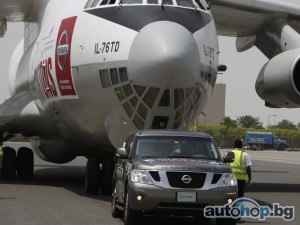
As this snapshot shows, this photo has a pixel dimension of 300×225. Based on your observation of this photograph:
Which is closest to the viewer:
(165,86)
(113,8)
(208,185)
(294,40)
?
(208,185)

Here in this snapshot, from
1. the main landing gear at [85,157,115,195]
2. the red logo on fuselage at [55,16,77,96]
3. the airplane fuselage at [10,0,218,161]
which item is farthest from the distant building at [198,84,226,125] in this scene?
the airplane fuselage at [10,0,218,161]

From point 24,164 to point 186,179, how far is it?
11.2 m

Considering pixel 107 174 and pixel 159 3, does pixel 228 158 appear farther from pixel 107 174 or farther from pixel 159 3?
pixel 107 174

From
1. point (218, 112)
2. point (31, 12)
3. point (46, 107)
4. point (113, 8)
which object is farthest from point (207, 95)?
point (218, 112)

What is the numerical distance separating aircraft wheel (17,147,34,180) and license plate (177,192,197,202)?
11.1m

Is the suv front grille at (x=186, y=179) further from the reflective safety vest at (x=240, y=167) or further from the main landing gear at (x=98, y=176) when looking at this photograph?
the main landing gear at (x=98, y=176)

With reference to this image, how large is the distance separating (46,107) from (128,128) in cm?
352

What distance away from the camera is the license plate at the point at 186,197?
36.3 ft

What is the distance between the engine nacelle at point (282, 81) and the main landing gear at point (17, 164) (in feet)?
22.3

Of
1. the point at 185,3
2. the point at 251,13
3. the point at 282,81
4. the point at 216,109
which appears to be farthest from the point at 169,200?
the point at 216,109

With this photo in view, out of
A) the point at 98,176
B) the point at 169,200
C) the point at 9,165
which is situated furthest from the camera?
the point at 9,165

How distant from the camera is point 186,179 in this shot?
11211 millimetres

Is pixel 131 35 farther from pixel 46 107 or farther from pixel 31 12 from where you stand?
pixel 31 12

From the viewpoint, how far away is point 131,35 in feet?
46.4
